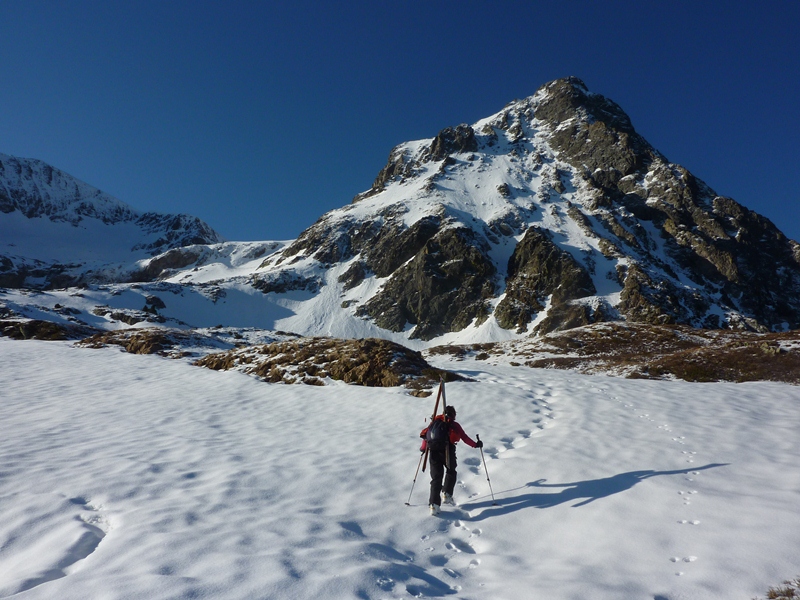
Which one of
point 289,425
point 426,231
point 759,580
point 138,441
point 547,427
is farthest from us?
point 426,231

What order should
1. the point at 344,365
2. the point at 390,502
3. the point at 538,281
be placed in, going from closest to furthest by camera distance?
1. the point at 390,502
2. the point at 344,365
3. the point at 538,281

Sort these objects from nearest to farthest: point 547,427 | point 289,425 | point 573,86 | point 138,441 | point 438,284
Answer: point 138,441, point 547,427, point 289,425, point 438,284, point 573,86

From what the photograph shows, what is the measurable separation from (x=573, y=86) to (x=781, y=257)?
315 feet

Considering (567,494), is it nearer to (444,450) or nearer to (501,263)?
(444,450)

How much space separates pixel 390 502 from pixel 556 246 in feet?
293

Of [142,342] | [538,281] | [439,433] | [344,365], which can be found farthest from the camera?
[538,281]

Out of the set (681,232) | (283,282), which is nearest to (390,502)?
(283,282)

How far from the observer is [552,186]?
117750 mm

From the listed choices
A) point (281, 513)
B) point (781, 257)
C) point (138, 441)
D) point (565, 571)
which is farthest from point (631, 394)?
point (781, 257)

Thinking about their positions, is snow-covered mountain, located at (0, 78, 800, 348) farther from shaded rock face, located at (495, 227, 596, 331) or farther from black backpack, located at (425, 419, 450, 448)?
black backpack, located at (425, 419, 450, 448)

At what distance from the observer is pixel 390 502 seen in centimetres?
768

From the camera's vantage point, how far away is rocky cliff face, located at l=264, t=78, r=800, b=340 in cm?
7850

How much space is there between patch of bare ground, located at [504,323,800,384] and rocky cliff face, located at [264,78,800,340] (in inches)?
1184

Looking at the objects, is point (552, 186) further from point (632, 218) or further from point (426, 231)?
point (426, 231)
